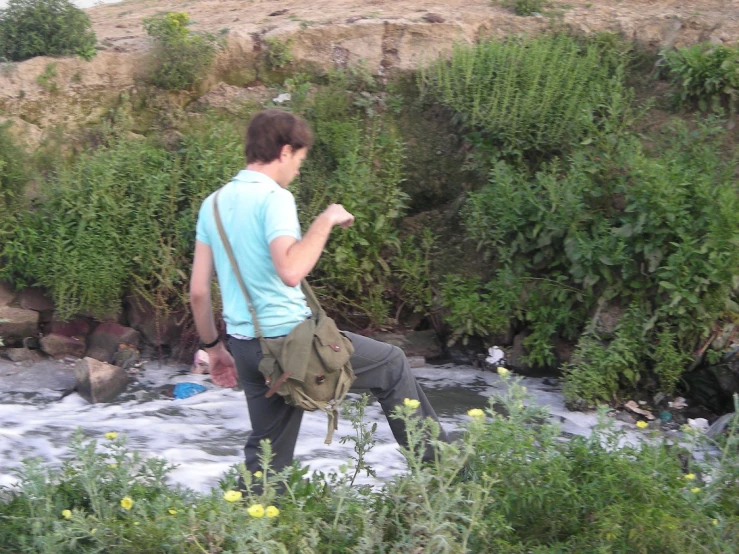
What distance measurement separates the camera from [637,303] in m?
6.18

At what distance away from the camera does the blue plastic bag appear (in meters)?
6.39

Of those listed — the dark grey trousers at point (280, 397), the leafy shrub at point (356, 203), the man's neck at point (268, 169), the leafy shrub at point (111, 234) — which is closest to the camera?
the man's neck at point (268, 169)

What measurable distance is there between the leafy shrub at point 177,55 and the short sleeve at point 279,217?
16.7ft

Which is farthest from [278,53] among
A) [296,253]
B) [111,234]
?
[296,253]

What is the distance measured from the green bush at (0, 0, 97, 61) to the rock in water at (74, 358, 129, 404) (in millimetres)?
3146

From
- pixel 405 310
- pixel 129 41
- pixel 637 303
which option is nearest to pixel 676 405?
pixel 637 303

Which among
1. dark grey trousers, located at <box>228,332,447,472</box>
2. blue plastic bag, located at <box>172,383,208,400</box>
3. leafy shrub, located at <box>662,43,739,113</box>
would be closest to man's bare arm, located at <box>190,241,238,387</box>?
dark grey trousers, located at <box>228,332,447,472</box>

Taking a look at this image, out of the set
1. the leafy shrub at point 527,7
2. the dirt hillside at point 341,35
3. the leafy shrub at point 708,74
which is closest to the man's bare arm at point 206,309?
the dirt hillside at point 341,35

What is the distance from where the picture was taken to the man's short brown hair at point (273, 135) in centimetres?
340

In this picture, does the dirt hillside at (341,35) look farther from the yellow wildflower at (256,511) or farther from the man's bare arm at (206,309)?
the yellow wildflower at (256,511)

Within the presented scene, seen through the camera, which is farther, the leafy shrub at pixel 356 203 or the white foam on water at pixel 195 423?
the leafy shrub at pixel 356 203

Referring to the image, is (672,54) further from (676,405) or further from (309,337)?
(309,337)

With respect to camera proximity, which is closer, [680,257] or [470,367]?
[680,257]

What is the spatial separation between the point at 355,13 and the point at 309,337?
6554mm
